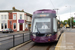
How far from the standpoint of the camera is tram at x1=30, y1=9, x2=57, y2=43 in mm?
9242

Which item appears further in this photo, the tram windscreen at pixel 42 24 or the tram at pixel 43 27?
the tram windscreen at pixel 42 24

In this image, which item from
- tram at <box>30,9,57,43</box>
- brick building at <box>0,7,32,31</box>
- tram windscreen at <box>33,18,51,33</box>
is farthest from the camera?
brick building at <box>0,7,32,31</box>

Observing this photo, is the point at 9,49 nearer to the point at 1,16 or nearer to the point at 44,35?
the point at 44,35

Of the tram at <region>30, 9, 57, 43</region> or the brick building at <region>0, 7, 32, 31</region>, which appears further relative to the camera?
the brick building at <region>0, 7, 32, 31</region>

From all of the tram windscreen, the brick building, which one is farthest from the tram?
the brick building

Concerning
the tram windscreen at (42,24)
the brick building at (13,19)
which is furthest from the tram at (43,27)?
the brick building at (13,19)

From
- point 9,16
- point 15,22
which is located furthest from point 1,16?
point 15,22

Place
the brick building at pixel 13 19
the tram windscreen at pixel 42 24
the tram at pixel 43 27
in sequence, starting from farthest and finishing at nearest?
the brick building at pixel 13 19 < the tram windscreen at pixel 42 24 < the tram at pixel 43 27

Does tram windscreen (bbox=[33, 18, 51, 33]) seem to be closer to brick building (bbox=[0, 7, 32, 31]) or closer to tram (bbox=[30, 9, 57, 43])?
tram (bbox=[30, 9, 57, 43])

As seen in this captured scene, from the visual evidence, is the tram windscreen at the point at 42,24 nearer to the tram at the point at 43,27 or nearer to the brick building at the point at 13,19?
the tram at the point at 43,27

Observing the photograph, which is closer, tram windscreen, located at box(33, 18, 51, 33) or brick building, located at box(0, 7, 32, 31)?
tram windscreen, located at box(33, 18, 51, 33)

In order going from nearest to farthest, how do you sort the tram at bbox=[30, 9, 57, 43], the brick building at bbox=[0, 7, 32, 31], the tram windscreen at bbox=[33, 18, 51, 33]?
the tram at bbox=[30, 9, 57, 43]
the tram windscreen at bbox=[33, 18, 51, 33]
the brick building at bbox=[0, 7, 32, 31]

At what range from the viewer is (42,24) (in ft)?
31.8

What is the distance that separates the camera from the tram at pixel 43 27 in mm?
9242
